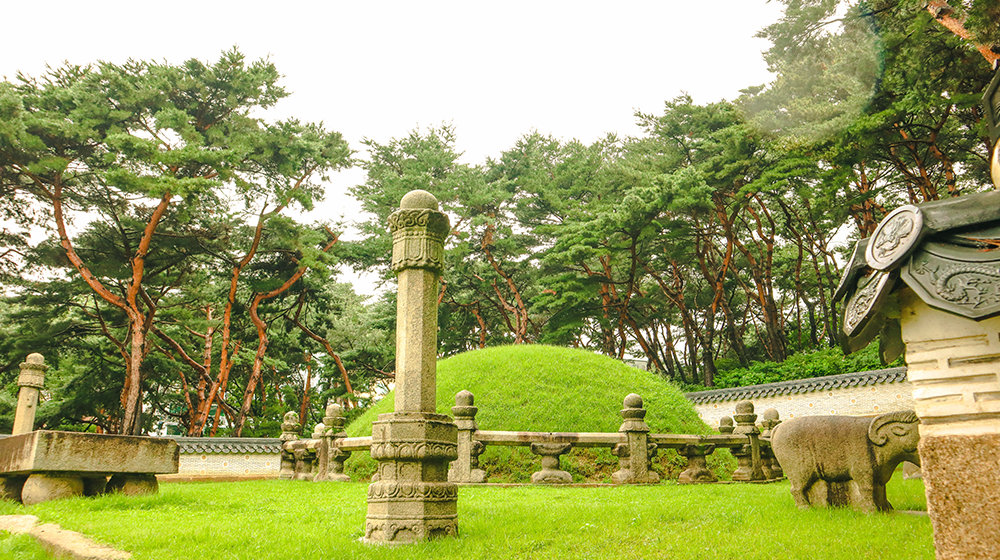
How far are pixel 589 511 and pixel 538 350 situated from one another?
30.3 ft

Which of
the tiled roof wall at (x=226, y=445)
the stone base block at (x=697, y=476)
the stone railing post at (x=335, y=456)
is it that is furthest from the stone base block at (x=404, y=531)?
the tiled roof wall at (x=226, y=445)

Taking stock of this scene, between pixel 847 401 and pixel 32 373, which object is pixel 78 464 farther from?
pixel 847 401

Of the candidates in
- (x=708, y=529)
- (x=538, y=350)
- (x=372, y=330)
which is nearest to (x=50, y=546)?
(x=708, y=529)

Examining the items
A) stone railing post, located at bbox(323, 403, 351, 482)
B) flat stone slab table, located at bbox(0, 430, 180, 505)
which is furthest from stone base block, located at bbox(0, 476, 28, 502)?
stone railing post, located at bbox(323, 403, 351, 482)

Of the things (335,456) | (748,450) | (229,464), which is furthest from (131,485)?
(229,464)

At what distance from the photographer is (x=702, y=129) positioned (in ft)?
68.8

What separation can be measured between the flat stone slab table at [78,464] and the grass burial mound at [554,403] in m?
4.64

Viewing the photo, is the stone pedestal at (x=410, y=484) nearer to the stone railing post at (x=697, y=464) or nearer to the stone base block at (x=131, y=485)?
the stone base block at (x=131, y=485)

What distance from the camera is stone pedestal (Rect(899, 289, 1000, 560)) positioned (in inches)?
98.7

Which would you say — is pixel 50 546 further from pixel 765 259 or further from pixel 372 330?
pixel 765 259

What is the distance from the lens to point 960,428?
2.59 metres

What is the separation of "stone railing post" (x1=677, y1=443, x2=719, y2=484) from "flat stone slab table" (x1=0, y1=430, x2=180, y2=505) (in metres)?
7.34

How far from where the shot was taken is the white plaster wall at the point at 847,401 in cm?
1562

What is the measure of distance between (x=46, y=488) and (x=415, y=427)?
483 centimetres
